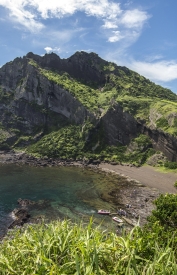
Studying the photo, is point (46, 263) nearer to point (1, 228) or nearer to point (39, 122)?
point (1, 228)

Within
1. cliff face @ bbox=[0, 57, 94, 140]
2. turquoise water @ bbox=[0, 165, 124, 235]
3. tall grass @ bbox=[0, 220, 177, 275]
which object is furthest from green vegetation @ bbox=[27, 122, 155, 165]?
tall grass @ bbox=[0, 220, 177, 275]

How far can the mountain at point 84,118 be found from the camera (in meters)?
129

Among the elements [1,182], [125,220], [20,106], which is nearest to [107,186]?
[125,220]

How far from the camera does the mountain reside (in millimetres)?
128750

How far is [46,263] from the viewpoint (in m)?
11.0

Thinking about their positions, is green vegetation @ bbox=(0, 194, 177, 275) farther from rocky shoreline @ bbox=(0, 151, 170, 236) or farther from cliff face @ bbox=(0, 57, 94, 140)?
cliff face @ bbox=(0, 57, 94, 140)

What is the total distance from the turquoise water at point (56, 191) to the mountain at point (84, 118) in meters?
31.6

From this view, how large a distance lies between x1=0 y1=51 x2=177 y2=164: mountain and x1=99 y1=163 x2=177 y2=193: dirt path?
9416 millimetres

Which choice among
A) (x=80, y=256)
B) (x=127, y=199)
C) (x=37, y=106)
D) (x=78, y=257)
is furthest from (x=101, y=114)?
(x=78, y=257)

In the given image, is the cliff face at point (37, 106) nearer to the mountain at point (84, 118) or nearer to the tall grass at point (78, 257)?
the mountain at point (84, 118)

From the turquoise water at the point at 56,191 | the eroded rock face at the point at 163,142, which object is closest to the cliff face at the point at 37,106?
the eroded rock face at the point at 163,142

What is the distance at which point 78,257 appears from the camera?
36.8 feet

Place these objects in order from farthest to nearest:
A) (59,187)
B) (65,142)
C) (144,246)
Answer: (65,142) → (59,187) → (144,246)

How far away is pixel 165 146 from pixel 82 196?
60.0 meters
